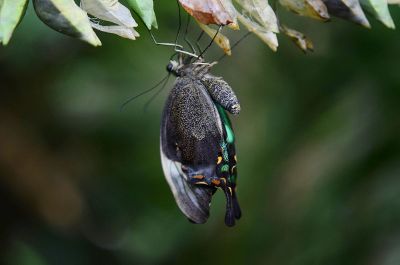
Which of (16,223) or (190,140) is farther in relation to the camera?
(16,223)

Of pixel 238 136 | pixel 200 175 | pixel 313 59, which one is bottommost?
pixel 238 136

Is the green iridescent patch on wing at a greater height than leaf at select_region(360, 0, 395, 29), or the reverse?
leaf at select_region(360, 0, 395, 29)

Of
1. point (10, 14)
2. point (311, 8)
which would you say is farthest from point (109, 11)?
point (311, 8)

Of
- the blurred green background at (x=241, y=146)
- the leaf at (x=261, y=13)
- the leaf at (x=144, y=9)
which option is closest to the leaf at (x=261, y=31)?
the leaf at (x=261, y=13)

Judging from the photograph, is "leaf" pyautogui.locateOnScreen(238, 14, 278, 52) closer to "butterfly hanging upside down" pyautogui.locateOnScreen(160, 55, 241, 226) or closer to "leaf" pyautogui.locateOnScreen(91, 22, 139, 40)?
"leaf" pyautogui.locateOnScreen(91, 22, 139, 40)

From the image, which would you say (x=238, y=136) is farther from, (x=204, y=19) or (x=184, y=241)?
(x=204, y=19)

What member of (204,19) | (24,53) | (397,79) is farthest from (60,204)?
(204,19)

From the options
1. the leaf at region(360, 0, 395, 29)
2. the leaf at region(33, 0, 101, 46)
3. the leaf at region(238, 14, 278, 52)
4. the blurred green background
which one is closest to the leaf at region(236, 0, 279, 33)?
the leaf at region(238, 14, 278, 52)

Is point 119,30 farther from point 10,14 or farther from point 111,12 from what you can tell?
point 10,14
